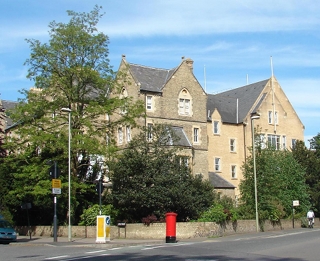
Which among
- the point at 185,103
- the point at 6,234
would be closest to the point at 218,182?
the point at 185,103

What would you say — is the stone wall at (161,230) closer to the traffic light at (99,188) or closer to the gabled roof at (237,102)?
the traffic light at (99,188)

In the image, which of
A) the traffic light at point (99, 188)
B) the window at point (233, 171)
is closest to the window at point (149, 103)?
the window at point (233, 171)

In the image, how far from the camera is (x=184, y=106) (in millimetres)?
52406

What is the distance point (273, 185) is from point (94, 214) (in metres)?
14.5

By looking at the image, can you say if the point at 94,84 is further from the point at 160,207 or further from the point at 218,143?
the point at 218,143

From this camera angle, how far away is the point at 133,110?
39.4 m

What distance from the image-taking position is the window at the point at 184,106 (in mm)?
52203

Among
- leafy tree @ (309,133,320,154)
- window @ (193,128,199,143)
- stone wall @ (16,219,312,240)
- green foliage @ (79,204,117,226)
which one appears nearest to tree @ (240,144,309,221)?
stone wall @ (16,219,312,240)

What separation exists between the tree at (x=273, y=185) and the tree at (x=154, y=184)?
5936 mm

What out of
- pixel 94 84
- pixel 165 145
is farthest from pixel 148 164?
pixel 94 84

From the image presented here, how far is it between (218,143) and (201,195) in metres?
22.1

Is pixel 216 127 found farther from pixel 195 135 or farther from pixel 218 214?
pixel 218 214

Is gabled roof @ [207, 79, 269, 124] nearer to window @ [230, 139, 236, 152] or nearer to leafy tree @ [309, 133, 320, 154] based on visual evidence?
window @ [230, 139, 236, 152]

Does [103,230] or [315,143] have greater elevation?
[315,143]
